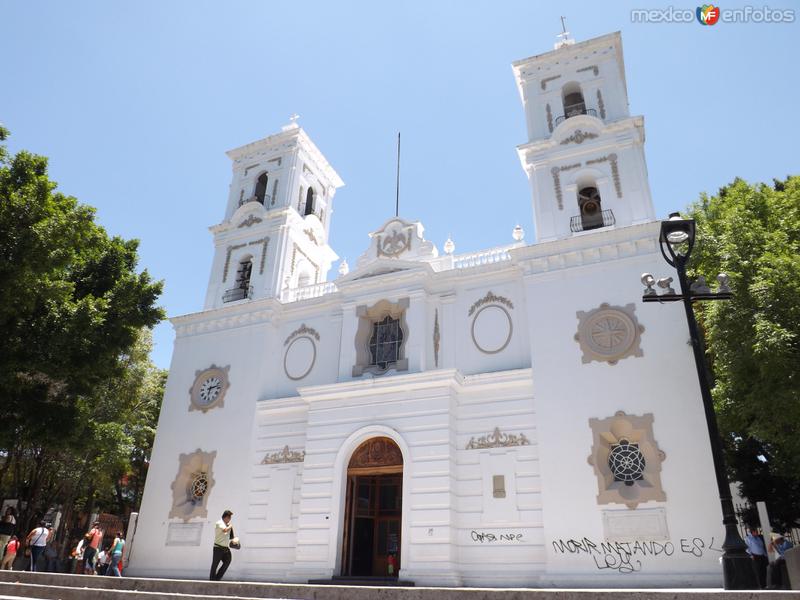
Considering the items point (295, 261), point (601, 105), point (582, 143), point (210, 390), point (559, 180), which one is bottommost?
point (210, 390)

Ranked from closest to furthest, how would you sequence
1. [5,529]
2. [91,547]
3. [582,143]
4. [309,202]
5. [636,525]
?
[636,525]
[5,529]
[91,547]
[582,143]
[309,202]

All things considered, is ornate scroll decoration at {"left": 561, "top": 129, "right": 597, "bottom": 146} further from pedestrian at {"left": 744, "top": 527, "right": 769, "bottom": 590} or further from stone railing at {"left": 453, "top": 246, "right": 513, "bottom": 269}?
pedestrian at {"left": 744, "top": 527, "right": 769, "bottom": 590}

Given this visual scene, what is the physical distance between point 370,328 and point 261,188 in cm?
1012

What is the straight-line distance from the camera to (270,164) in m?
25.8

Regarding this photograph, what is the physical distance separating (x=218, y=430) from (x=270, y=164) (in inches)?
464

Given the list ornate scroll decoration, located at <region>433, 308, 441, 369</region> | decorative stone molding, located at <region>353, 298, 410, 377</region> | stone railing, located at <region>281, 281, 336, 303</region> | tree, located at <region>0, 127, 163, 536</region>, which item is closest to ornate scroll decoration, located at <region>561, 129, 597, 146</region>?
ornate scroll decoration, located at <region>433, 308, 441, 369</region>

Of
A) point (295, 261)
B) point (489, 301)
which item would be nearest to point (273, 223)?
point (295, 261)

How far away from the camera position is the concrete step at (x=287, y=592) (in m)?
5.98

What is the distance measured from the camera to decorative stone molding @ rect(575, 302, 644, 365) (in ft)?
51.8

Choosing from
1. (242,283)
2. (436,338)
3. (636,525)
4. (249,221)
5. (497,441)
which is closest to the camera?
(636,525)

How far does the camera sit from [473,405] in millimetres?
17047

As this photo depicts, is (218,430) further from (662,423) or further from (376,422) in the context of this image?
(662,423)

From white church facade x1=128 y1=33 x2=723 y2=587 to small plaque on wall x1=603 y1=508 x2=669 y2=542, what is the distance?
44 mm

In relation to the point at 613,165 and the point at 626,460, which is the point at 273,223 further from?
the point at 626,460
